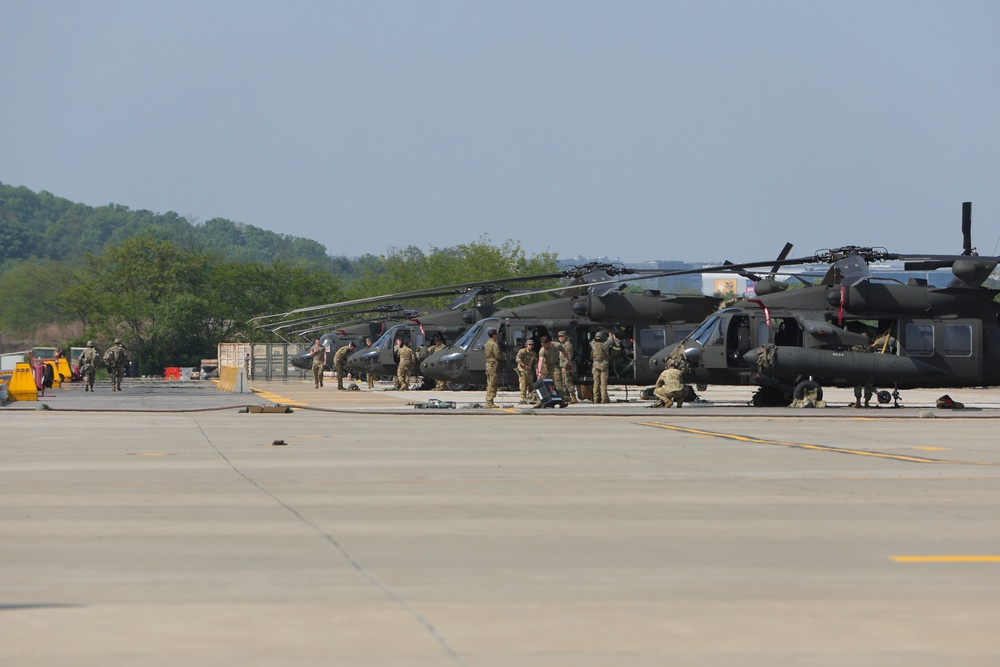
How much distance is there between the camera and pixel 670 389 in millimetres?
29000

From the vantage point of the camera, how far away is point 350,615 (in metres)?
6.68

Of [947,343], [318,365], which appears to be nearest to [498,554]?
[947,343]

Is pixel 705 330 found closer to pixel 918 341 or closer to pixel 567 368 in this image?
pixel 567 368

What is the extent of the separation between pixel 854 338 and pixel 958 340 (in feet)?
7.29

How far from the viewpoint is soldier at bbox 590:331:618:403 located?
107 feet

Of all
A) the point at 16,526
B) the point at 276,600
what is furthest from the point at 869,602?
the point at 16,526

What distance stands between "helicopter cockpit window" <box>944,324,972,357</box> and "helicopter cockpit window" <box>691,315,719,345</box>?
16.3ft

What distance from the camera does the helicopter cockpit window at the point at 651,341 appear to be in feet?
112

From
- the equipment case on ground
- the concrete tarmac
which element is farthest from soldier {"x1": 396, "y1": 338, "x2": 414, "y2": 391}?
the concrete tarmac

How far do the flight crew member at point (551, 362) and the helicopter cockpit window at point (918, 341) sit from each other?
765 cm

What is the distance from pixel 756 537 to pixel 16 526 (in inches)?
209

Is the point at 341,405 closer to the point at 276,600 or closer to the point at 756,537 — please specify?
the point at 756,537

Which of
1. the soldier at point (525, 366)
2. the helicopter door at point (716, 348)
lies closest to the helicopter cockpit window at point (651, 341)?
the helicopter door at point (716, 348)

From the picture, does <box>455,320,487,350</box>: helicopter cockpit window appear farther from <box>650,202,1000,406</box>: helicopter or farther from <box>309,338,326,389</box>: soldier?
<box>309,338,326,389</box>: soldier
